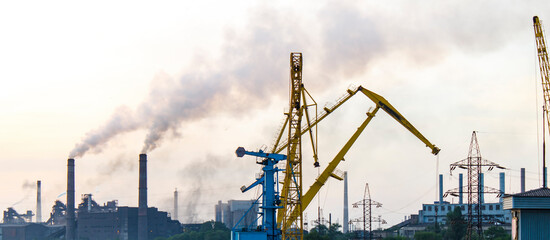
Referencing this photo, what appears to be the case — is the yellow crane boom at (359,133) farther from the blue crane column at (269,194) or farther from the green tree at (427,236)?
the green tree at (427,236)

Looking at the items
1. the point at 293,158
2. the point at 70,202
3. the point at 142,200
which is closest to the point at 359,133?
the point at 293,158

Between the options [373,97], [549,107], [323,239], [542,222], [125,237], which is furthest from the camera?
[125,237]

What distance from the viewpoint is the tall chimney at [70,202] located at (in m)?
159

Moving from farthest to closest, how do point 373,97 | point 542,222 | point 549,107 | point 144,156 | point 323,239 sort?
point 144,156, point 323,239, point 373,97, point 549,107, point 542,222

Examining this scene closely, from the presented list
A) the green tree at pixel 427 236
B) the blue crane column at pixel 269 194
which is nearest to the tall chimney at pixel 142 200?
the green tree at pixel 427 236

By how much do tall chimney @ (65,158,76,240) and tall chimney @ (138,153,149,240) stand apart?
44.7 ft

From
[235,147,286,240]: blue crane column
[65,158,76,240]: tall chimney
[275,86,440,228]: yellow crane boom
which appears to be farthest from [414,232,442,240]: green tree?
[65,158,76,240]: tall chimney

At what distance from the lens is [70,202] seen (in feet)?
548

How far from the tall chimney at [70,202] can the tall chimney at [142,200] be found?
44.7 ft

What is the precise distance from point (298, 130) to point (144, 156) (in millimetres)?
72083

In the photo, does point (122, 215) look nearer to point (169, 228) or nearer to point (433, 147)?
point (169, 228)

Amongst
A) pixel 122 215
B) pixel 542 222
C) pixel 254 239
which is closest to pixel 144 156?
pixel 122 215

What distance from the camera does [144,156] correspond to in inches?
6029

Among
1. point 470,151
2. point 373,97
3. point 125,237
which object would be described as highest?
point 373,97
